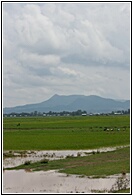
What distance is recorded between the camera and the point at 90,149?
31.1 meters

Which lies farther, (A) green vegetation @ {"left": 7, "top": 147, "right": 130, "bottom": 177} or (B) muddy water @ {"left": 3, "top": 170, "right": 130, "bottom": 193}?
(A) green vegetation @ {"left": 7, "top": 147, "right": 130, "bottom": 177}

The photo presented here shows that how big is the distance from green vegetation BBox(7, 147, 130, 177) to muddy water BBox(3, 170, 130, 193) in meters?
0.99

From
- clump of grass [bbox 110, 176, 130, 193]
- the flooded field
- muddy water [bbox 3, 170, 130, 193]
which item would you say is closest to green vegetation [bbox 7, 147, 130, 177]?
the flooded field

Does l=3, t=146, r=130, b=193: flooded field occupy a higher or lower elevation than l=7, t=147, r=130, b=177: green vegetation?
lower

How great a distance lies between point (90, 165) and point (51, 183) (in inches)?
168

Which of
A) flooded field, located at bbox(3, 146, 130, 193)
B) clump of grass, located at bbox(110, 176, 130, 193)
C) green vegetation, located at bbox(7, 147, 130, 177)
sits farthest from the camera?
green vegetation, located at bbox(7, 147, 130, 177)

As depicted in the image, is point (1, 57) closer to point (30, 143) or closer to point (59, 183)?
point (59, 183)

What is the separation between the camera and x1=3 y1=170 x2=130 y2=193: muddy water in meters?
16.2

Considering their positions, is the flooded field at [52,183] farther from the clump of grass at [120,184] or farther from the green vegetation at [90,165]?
the green vegetation at [90,165]

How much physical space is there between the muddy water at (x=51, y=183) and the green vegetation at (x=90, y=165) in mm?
986

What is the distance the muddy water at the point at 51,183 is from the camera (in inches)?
639

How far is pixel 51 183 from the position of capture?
1773 centimetres

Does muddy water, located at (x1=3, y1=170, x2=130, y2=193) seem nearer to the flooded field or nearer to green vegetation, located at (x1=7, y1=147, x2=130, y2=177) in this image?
the flooded field

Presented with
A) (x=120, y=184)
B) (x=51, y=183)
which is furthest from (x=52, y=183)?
(x=120, y=184)
